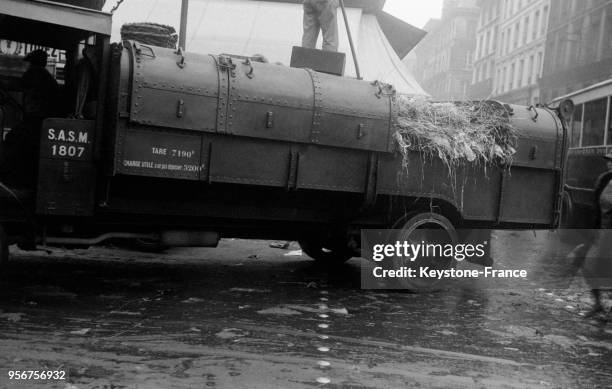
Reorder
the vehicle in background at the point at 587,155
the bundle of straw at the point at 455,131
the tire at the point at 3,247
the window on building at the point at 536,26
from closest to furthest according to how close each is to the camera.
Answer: the tire at the point at 3,247 < the bundle of straw at the point at 455,131 < the vehicle in background at the point at 587,155 < the window on building at the point at 536,26

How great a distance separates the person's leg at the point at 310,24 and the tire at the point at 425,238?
3.21m

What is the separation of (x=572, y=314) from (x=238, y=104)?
13.9 ft

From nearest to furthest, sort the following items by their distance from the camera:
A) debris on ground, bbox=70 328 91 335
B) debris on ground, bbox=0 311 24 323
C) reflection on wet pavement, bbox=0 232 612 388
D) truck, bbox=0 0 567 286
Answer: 1. reflection on wet pavement, bbox=0 232 612 388
2. debris on ground, bbox=70 328 91 335
3. debris on ground, bbox=0 311 24 323
4. truck, bbox=0 0 567 286

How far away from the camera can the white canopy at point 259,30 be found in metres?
15.6

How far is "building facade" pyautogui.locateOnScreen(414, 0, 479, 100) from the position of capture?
244 feet

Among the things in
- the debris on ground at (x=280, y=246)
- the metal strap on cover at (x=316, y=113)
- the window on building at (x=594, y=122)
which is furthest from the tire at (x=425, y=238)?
the window on building at (x=594, y=122)

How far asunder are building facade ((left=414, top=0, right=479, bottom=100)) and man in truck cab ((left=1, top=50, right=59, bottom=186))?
214 ft

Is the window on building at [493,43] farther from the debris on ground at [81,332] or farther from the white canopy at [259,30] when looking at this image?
the debris on ground at [81,332]

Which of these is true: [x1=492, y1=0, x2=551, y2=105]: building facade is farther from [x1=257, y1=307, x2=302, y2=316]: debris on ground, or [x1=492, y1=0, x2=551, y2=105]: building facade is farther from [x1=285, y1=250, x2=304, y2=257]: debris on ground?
[x1=257, y1=307, x2=302, y2=316]: debris on ground

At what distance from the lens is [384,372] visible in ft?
15.1

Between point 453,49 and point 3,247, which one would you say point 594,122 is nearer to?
point 3,247

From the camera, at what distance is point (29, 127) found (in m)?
6.62

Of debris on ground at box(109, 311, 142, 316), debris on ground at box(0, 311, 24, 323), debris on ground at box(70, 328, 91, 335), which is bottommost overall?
debris on ground at box(0, 311, 24, 323)

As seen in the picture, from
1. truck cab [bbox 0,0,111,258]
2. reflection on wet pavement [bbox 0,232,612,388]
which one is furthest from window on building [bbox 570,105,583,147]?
truck cab [bbox 0,0,111,258]
